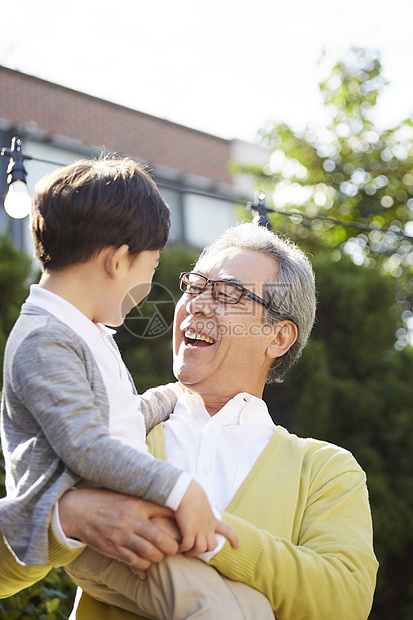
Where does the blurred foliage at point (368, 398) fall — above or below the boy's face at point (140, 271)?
below

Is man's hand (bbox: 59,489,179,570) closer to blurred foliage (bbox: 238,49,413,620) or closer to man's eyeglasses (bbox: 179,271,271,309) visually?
man's eyeglasses (bbox: 179,271,271,309)

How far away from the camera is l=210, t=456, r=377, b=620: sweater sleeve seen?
1.73 meters

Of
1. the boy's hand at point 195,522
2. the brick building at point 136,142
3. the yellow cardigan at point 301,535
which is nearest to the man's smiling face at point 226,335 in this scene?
the yellow cardigan at point 301,535

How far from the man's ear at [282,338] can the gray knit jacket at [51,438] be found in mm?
1055

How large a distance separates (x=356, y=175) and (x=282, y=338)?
872cm

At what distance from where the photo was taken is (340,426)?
21.7 ft

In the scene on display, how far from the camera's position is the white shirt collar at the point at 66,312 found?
5.53 ft

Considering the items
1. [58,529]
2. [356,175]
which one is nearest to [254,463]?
[58,529]

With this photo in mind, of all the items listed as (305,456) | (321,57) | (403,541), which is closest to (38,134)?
(321,57)

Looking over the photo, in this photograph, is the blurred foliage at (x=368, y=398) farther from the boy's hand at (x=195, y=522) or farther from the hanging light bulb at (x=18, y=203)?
the boy's hand at (x=195, y=522)

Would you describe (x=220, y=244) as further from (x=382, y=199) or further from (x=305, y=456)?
(x=382, y=199)

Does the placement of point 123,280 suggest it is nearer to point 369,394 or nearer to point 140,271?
point 140,271

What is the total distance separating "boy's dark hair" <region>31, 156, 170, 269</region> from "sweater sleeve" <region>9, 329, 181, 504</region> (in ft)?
0.79

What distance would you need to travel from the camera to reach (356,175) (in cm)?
1083
